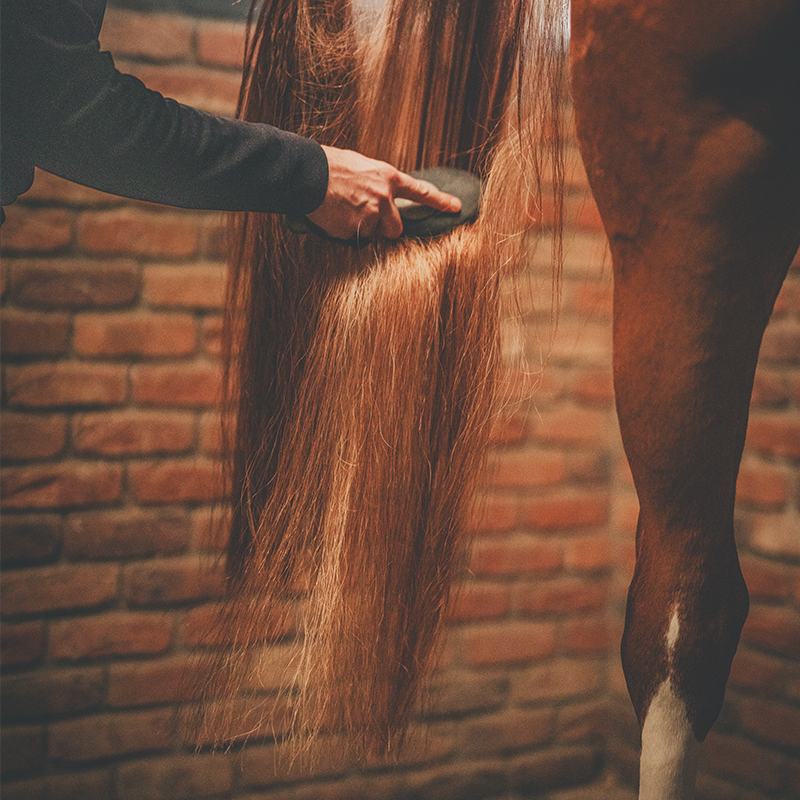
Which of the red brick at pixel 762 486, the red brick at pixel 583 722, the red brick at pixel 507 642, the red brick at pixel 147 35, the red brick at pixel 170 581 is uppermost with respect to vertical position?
the red brick at pixel 147 35

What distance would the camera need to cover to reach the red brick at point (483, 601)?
1.08m

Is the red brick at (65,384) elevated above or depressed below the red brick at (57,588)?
above

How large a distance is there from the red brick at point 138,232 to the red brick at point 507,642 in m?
0.72

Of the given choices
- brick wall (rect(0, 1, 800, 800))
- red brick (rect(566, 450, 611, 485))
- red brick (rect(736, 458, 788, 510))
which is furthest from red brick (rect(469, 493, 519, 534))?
red brick (rect(736, 458, 788, 510))

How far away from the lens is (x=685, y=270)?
38 centimetres

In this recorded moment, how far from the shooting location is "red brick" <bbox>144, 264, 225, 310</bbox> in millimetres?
905

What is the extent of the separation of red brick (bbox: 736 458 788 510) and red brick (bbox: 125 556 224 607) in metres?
0.73

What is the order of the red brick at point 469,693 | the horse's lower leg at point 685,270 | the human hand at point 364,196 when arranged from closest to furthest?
the horse's lower leg at point 685,270 → the human hand at point 364,196 → the red brick at point 469,693

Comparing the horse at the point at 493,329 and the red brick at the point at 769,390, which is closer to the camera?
the horse at the point at 493,329

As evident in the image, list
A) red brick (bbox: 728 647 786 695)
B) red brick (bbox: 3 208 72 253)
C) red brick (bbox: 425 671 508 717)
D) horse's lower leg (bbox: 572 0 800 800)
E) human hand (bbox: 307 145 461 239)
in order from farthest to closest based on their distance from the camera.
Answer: red brick (bbox: 425 671 508 717) → red brick (bbox: 728 647 786 695) → red brick (bbox: 3 208 72 253) → human hand (bbox: 307 145 461 239) → horse's lower leg (bbox: 572 0 800 800)

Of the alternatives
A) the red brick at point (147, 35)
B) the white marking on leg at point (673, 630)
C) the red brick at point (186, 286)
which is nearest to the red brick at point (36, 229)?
the red brick at point (186, 286)

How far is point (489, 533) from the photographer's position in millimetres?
1082

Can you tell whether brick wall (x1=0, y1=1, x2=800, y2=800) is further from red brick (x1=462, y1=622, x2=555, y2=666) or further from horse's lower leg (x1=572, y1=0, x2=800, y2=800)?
horse's lower leg (x1=572, y1=0, x2=800, y2=800)

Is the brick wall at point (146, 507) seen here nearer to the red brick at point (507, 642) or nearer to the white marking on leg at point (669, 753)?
the red brick at point (507, 642)
